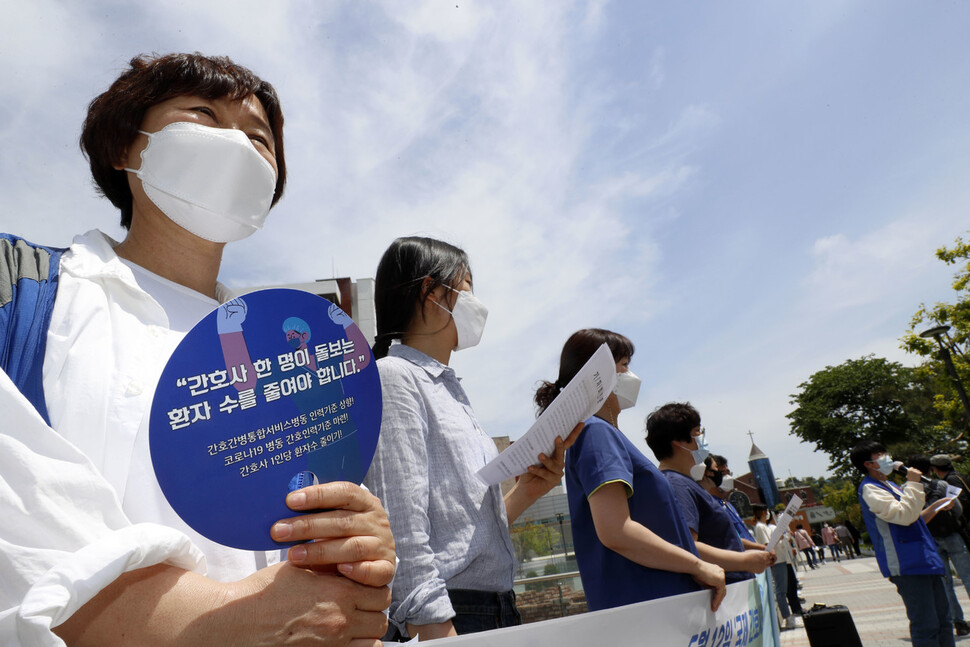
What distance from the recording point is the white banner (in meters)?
1.41

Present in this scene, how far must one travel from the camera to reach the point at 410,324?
2326 mm

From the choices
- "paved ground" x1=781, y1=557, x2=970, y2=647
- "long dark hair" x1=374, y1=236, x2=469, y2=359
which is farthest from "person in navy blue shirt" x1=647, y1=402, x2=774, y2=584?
"paved ground" x1=781, y1=557, x2=970, y2=647

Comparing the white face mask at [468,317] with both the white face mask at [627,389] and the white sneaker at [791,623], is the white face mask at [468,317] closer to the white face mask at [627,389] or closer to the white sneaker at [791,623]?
the white face mask at [627,389]

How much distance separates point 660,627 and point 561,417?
72cm

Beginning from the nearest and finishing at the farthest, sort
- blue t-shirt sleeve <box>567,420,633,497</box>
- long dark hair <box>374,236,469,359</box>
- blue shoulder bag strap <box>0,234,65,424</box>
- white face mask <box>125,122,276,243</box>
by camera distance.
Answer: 1. blue shoulder bag strap <box>0,234,65,424</box>
2. white face mask <box>125,122,276,243</box>
3. long dark hair <box>374,236,469,359</box>
4. blue t-shirt sleeve <box>567,420,633,497</box>

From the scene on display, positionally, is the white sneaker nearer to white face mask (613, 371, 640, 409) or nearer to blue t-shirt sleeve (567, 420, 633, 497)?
white face mask (613, 371, 640, 409)

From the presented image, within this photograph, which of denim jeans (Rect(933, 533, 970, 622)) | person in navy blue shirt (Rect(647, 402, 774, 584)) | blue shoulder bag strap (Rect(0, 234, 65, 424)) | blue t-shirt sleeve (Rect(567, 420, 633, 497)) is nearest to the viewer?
blue shoulder bag strap (Rect(0, 234, 65, 424))

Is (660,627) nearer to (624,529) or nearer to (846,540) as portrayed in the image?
(624,529)

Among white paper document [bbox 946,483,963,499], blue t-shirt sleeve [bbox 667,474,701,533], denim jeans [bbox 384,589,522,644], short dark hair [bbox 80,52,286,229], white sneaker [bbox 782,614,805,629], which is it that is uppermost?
short dark hair [bbox 80,52,286,229]

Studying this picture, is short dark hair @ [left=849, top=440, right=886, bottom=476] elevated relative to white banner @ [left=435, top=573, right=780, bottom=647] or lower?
elevated

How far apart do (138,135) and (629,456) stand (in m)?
2.10

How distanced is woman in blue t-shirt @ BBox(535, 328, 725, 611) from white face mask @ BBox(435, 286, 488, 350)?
0.67 m

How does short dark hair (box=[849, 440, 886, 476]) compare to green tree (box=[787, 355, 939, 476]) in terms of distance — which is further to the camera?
green tree (box=[787, 355, 939, 476])

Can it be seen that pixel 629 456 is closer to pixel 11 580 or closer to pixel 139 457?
pixel 139 457
